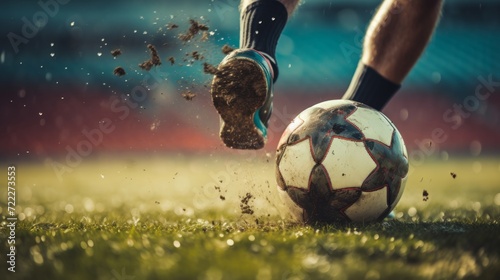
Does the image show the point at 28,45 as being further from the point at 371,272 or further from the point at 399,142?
the point at 371,272

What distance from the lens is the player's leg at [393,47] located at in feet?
11.6

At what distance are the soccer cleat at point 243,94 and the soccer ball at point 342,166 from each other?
0.86 feet

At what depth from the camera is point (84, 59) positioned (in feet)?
50.4

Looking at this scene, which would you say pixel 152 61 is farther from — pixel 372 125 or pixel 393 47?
pixel 393 47

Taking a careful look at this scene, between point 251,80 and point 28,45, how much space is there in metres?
13.0

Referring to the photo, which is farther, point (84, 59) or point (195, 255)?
point (84, 59)

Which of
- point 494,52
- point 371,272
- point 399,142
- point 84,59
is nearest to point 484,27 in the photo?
point 494,52

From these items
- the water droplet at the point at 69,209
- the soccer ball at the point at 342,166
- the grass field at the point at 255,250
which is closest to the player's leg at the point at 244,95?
the soccer ball at the point at 342,166

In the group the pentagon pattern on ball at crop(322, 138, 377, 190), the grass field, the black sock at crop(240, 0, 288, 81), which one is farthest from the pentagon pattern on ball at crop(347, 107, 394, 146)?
the black sock at crop(240, 0, 288, 81)

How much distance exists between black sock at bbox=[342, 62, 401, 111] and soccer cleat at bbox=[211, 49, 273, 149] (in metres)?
0.68

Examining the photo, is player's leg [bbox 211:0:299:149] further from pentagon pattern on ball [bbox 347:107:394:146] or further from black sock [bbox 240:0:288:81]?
pentagon pattern on ball [bbox 347:107:394:146]

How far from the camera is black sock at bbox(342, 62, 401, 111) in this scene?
353 cm

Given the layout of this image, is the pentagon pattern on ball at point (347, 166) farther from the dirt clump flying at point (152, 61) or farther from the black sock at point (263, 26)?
the dirt clump flying at point (152, 61)

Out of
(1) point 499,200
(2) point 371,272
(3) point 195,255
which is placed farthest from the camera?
(1) point 499,200
